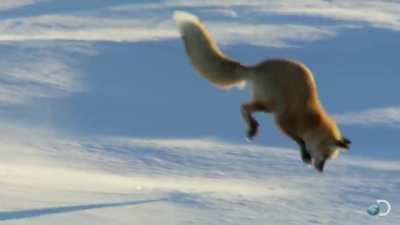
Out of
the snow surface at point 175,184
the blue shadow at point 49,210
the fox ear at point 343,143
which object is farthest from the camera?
the snow surface at point 175,184

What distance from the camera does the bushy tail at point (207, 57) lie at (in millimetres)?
1970

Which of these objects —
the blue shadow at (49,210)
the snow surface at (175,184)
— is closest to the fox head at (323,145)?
the snow surface at (175,184)

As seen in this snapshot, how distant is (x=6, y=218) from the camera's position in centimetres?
607

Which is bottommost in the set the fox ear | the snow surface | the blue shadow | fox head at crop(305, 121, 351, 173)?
the snow surface

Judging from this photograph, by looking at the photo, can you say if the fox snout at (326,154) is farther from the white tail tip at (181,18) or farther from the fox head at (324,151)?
the white tail tip at (181,18)

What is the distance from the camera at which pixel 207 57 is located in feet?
6.55

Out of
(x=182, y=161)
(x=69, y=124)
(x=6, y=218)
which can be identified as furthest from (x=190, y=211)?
(x=69, y=124)

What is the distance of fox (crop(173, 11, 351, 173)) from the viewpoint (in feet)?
6.16

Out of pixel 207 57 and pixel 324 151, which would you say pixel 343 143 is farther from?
pixel 207 57

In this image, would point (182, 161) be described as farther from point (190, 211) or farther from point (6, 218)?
point (6, 218)

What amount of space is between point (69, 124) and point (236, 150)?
1.66 meters

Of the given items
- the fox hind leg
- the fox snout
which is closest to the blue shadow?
the fox hind leg

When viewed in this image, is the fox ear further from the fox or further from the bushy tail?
the bushy tail

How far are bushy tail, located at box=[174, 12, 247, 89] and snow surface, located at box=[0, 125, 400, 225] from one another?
402 cm
